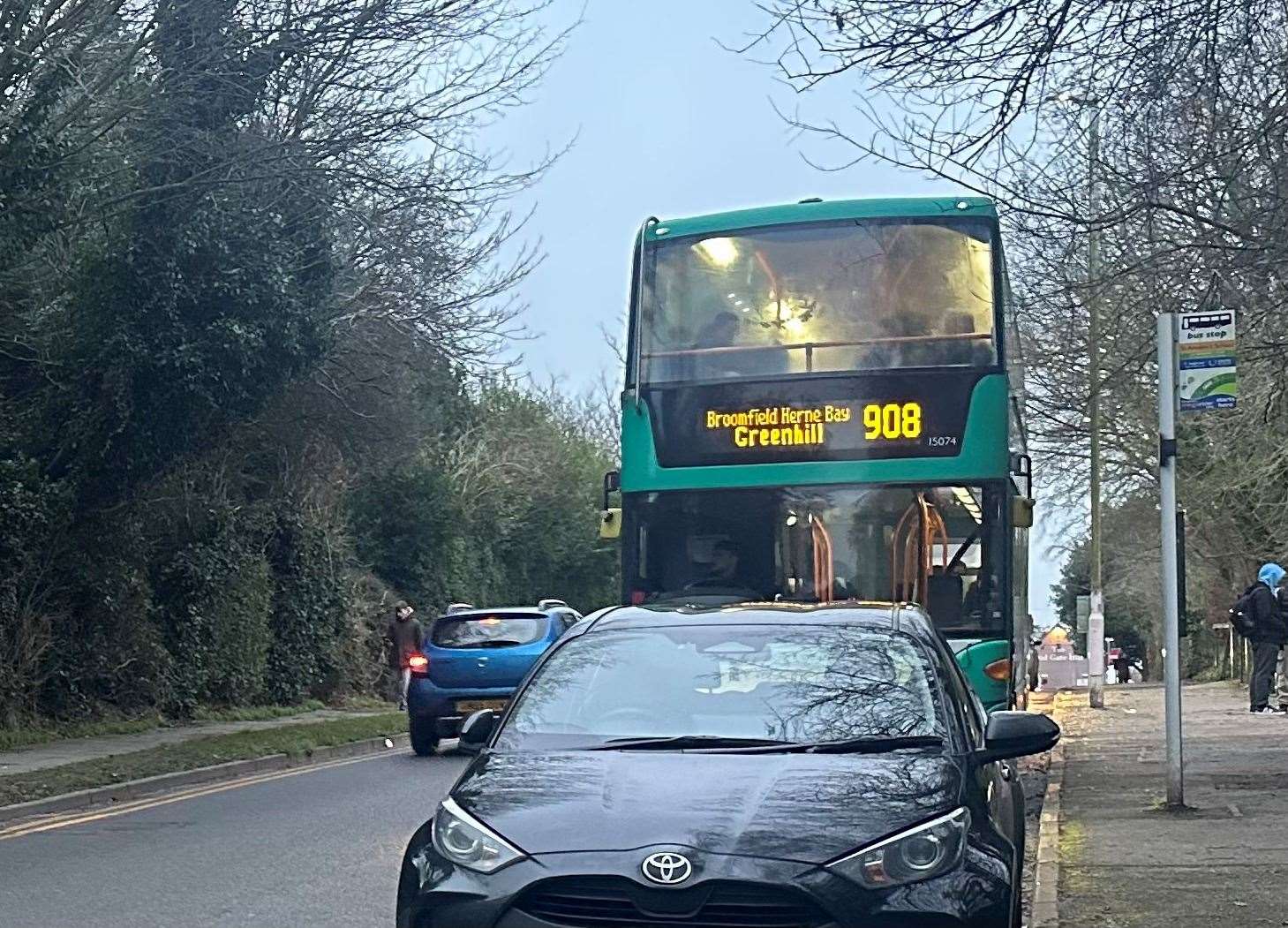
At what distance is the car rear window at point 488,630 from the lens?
1991 cm

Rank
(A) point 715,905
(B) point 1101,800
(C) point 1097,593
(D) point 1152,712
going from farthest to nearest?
(C) point 1097,593, (D) point 1152,712, (B) point 1101,800, (A) point 715,905

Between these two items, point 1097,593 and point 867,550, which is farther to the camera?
point 1097,593

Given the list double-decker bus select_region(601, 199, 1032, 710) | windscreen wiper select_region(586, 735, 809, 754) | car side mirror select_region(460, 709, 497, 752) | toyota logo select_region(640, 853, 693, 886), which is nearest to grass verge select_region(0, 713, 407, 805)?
double-decker bus select_region(601, 199, 1032, 710)

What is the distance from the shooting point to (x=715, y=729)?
21.6 feet

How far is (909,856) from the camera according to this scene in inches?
218

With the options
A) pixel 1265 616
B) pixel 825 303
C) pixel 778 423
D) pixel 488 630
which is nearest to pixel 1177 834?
pixel 778 423

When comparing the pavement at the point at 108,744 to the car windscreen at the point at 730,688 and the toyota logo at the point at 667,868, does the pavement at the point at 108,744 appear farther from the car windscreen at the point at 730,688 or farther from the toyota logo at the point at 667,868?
the toyota logo at the point at 667,868

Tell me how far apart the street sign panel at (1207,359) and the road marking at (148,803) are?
349 inches

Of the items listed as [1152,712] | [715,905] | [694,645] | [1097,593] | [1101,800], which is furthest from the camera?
[1097,593]

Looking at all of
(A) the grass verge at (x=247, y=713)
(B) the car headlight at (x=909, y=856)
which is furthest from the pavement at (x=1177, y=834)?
(A) the grass verge at (x=247, y=713)

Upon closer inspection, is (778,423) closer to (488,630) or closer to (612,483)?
(612,483)

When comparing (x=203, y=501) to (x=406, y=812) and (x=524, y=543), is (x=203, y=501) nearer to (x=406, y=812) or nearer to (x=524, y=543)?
(x=406, y=812)

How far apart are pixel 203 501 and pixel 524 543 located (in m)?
20.6

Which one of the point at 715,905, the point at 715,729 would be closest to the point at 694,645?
the point at 715,729
